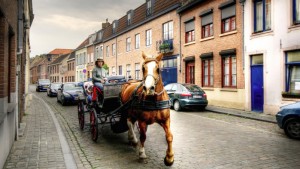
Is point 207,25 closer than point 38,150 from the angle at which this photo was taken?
No

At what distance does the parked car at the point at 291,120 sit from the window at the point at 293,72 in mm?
4635

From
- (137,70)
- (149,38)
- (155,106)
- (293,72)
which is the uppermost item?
(149,38)

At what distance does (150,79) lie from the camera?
500cm

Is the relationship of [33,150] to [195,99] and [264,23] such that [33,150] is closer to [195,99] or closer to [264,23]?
[195,99]

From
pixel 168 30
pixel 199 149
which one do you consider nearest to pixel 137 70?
pixel 168 30

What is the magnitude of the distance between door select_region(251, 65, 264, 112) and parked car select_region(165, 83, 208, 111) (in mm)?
2572

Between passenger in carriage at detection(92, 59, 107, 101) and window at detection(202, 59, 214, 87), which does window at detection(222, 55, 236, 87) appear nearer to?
window at detection(202, 59, 214, 87)

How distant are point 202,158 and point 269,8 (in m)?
11.0

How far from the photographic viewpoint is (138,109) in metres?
5.70

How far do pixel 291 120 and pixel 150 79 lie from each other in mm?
5683

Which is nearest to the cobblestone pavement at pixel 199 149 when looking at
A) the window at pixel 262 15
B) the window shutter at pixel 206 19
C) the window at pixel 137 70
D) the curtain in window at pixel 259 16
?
the window at pixel 262 15

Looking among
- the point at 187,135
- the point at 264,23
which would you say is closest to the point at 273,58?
the point at 264,23

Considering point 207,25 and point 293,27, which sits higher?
point 207,25

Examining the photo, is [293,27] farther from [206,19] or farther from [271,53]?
[206,19]
